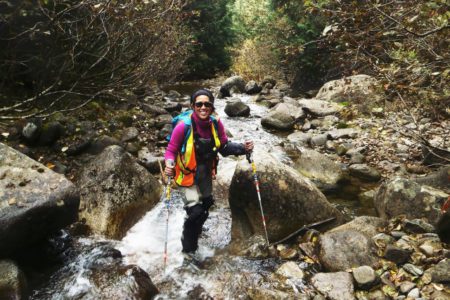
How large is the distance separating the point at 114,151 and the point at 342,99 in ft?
40.6

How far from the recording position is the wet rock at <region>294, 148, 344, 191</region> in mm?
9609

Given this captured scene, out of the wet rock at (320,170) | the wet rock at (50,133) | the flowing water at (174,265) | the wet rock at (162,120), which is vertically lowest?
the wet rock at (320,170)

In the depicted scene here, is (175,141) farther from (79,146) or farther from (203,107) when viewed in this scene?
(79,146)

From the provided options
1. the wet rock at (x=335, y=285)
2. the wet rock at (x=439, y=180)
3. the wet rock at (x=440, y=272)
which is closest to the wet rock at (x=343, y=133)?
the wet rock at (x=439, y=180)

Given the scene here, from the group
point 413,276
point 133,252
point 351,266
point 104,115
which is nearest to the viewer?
point 413,276

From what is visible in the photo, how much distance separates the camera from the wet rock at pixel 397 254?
5.57m

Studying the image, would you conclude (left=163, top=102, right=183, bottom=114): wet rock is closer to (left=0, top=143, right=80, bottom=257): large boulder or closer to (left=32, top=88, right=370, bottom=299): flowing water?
(left=32, top=88, right=370, bottom=299): flowing water

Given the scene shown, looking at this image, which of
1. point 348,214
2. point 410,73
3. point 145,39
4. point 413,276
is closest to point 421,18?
point 410,73

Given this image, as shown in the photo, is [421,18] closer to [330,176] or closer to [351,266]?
[351,266]

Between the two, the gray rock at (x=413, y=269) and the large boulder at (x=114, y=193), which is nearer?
the gray rock at (x=413, y=269)

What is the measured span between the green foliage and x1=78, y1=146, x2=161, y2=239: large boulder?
2009cm

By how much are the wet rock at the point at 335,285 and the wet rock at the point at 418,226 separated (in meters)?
1.74

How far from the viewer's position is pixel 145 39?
11.0 meters

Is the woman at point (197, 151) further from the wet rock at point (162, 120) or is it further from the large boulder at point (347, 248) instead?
the wet rock at point (162, 120)
